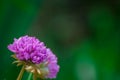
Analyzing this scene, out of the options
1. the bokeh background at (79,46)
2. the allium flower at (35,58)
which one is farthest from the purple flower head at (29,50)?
the bokeh background at (79,46)

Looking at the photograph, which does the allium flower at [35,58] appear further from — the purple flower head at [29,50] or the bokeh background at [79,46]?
the bokeh background at [79,46]

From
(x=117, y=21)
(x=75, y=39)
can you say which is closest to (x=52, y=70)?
(x=117, y=21)

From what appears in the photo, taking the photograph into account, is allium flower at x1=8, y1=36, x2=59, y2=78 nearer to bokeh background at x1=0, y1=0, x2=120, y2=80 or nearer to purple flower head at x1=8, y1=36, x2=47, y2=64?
purple flower head at x1=8, y1=36, x2=47, y2=64

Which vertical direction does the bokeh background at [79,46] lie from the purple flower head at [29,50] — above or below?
below

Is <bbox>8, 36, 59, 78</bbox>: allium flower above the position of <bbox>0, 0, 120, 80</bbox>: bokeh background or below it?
above

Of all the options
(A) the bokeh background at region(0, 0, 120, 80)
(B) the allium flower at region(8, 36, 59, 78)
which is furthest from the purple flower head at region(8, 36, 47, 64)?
(A) the bokeh background at region(0, 0, 120, 80)

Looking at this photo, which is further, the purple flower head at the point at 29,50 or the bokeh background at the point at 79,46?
the bokeh background at the point at 79,46

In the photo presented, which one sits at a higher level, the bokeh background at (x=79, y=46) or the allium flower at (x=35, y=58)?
the allium flower at (x=35, y=58)

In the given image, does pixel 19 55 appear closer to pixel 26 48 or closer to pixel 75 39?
pixel 26 48

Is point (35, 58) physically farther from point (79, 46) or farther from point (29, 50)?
point (79, 46)

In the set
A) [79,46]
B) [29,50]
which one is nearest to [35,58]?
[29,50]
